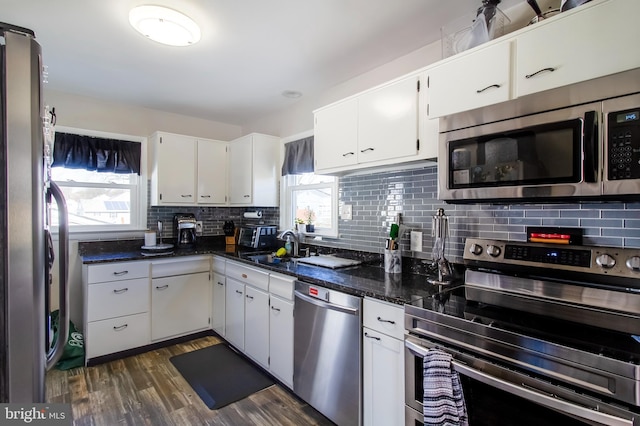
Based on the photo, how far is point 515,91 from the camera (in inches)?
55.6

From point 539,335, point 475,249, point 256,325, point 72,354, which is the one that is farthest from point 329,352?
point 72,354

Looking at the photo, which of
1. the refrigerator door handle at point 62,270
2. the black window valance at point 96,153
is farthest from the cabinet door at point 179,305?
the refrigerator door handle at point 62,270

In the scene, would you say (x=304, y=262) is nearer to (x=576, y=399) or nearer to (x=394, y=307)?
(x=394, y=307)

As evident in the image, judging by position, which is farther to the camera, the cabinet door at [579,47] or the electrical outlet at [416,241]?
the electrical outlet at [416,241]

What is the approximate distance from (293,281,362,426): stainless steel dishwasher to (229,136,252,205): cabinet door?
1690 millimetres

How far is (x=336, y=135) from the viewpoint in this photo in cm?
230

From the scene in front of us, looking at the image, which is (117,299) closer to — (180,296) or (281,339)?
(180,296)

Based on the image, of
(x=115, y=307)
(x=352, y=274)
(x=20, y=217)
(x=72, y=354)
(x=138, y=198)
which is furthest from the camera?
(x=138, y=198)

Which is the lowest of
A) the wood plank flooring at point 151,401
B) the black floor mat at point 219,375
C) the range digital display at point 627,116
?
the wood plank flooring at point 151,401

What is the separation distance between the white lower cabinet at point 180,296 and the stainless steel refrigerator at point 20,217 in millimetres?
2337

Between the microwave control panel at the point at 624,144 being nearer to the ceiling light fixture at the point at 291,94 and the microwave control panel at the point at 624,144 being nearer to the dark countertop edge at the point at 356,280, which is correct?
the dark countertop edge at the point at 356,280

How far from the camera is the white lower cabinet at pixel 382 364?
4.98ft

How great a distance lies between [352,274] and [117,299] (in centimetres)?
215

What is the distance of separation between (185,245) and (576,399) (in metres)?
3.50
